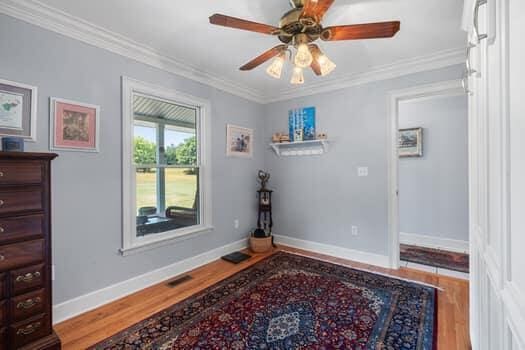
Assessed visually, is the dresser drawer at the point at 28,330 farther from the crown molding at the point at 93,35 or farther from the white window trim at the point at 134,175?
the crown molding at the point at 93,35

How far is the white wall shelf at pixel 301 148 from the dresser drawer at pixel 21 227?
2.96 metres

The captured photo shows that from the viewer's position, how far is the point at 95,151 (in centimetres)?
225

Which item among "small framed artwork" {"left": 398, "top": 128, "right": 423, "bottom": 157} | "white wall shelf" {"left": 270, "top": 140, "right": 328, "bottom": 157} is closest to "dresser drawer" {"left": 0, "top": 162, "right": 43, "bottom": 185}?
"white wall shelf" {"left": 270, "top": 140, "right": 328, "bottom": 157}

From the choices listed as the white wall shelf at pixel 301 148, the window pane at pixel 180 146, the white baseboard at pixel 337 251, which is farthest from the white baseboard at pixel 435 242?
→ the window pane at pixel 180 146

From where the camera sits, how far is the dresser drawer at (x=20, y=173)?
4.85 feet

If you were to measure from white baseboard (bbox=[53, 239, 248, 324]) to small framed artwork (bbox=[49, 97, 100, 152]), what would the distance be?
1267 millimetres

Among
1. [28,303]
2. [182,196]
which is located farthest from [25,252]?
[182,196]

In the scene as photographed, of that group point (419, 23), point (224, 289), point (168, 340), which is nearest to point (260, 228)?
point (224, 289)

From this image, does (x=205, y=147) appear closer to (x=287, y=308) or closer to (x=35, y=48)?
(x=35, y=48)

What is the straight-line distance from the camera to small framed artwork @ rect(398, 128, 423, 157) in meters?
3.96

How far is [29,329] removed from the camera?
1.57 metres

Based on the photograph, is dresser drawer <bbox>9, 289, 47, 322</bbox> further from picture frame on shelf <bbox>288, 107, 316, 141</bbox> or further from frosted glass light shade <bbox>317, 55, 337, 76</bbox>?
picture frame on shelf <bbox>288, 107, 316, 141</bbox>

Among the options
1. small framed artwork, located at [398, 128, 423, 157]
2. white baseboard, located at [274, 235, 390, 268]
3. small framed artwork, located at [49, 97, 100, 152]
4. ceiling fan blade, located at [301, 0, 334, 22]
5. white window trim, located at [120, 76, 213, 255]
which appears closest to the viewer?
ceiling fan blade, located at [301, 0, 334, 22]

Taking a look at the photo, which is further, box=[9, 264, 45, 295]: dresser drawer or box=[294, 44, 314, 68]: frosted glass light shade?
box=[294, 44, 314, 68]: frosted glass light shade
